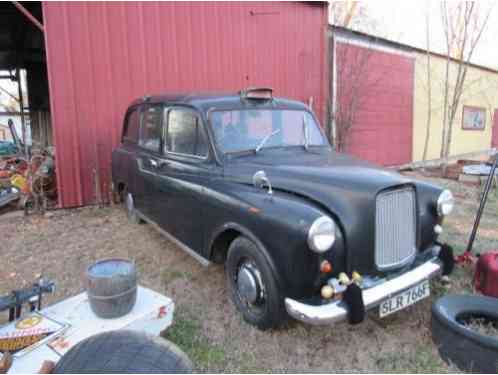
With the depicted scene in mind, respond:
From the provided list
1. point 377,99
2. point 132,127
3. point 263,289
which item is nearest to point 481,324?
point 263,289

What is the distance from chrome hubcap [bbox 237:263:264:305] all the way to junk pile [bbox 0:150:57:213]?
4516 millimetres

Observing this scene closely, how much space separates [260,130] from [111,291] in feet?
6.17

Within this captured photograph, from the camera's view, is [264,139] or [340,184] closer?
[340,184]

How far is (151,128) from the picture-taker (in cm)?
424

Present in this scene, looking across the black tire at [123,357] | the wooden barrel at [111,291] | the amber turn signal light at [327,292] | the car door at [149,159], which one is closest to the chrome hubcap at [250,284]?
the amber turn signal light at [327,292]

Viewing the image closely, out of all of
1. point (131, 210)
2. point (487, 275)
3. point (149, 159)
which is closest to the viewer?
point (487, 275)

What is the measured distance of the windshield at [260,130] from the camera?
3.22m

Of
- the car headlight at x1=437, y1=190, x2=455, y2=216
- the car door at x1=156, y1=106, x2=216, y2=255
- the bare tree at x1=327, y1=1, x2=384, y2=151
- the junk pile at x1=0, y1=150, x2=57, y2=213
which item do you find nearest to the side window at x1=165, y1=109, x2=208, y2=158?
the car door at x1=156, y1=106, x2=216, y2=255

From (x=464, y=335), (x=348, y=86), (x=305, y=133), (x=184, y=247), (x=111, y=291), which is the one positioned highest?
(x=348, y=86)

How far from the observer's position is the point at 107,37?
607cm

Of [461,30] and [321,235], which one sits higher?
[461,30]

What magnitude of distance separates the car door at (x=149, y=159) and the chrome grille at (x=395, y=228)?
2.37 metres

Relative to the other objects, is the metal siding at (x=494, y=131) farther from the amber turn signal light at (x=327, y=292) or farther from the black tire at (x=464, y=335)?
the amber turn signal light at (x=327, y=292)

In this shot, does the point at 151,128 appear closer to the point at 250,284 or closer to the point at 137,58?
the point at 250,284
